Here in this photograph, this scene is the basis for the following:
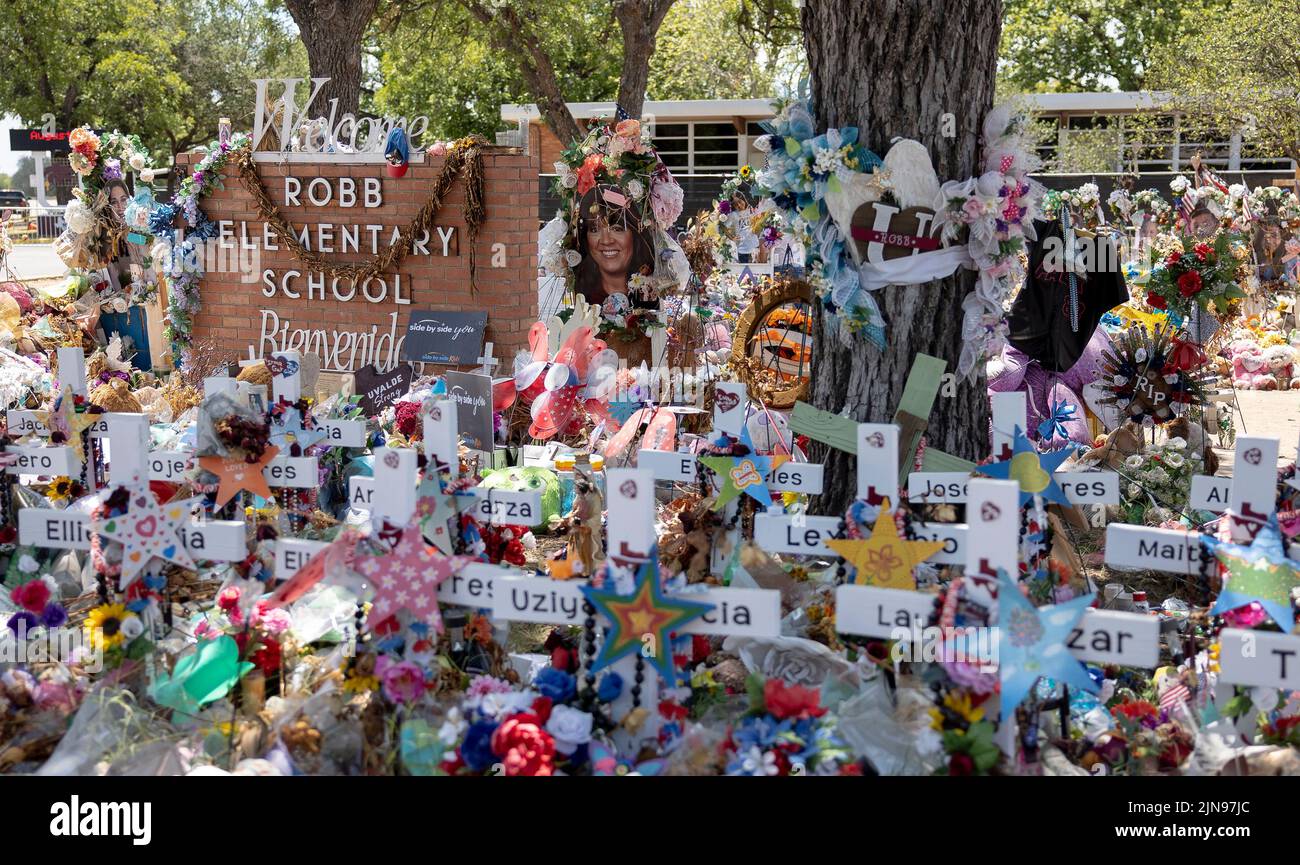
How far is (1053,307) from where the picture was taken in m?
7.25

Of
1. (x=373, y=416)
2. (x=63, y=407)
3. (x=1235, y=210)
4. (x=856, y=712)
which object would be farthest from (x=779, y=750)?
(x=1235, y=210)

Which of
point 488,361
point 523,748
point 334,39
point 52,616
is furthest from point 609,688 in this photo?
point 334,39

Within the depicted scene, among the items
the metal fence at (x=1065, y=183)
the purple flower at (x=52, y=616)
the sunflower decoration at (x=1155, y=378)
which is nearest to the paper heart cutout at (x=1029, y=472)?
the sunflower decoration at (x=1155, y=378)

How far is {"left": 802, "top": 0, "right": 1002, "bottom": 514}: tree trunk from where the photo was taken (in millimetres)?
4910

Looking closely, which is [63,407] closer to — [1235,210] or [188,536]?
[188,536]

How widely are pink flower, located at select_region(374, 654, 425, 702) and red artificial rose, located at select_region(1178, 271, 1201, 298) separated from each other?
514cm

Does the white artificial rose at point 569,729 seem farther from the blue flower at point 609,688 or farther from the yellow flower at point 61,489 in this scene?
the yellow flower at point 61,489

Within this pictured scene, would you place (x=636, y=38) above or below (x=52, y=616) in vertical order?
above

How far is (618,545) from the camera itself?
3.39m

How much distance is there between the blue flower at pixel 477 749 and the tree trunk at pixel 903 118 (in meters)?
2.46

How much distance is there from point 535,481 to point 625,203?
2.48m

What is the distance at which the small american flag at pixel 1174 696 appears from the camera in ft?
11.8

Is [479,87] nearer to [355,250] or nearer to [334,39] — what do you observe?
[334,39]

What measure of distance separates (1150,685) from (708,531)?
1547mm
